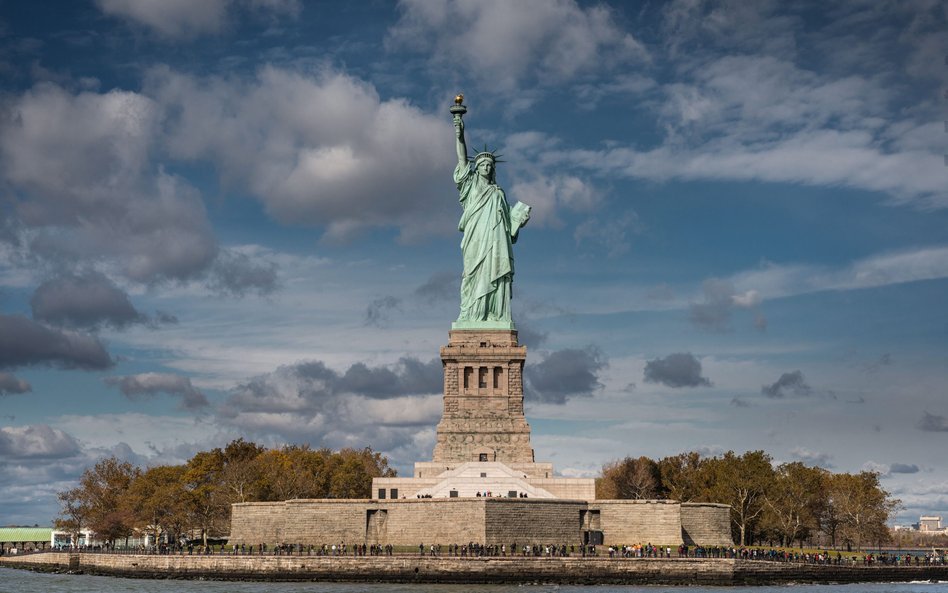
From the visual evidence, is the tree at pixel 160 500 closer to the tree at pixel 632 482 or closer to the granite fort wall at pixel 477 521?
the granite fort wall at pixel 477 521

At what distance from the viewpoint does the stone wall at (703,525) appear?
219 feet

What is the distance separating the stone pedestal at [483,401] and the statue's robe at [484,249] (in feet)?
6.90

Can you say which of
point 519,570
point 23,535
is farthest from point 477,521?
point 23,535

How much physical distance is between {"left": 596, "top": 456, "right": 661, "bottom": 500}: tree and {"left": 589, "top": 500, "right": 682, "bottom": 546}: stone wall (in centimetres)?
2957

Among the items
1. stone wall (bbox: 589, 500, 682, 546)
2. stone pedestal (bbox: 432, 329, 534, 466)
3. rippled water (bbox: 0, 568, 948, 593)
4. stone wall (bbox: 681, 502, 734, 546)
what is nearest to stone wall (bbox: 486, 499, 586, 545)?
stone wall (bbox: 589, 500, 682, 546)

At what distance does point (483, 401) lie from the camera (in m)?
74.7

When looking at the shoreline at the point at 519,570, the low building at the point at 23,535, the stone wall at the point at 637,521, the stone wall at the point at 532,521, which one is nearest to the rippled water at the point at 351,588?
the shoreline at the point at 519,570

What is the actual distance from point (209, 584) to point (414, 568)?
35.7 feet

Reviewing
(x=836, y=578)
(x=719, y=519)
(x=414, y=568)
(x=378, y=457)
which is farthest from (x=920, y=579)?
(x=378, y=457)

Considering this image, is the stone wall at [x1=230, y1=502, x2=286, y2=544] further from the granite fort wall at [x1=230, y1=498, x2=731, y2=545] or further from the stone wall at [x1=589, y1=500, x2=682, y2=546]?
the stone wall at [x1=589, y1=500, x2=682, y2=546]

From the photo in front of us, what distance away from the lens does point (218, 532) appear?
285 feet

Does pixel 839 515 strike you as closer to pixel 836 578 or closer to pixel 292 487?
pixel 836 578

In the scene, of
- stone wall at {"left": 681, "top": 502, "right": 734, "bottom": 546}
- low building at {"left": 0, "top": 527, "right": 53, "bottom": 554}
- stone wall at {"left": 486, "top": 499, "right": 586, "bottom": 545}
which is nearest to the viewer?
stone wall at {"left": 486, "top": 499, "right": 586, "bottom": 545}

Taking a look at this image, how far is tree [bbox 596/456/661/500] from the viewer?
9650cm
